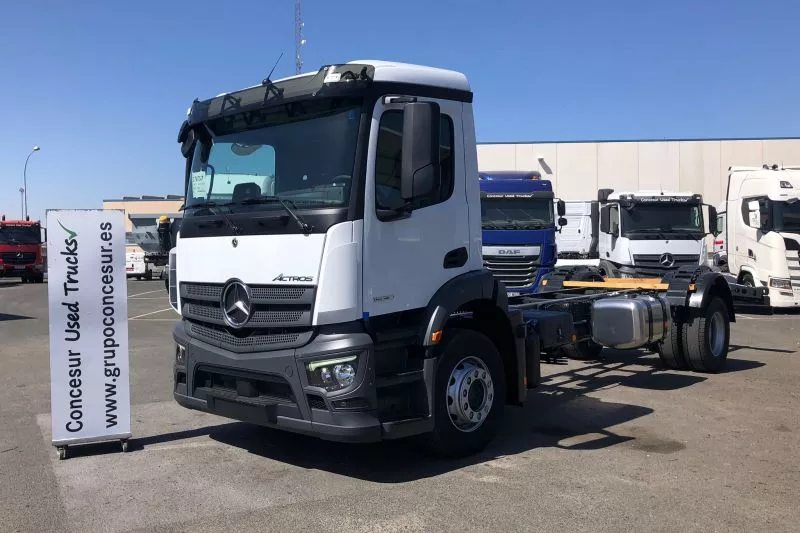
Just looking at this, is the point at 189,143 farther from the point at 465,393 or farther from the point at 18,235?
the point at 18,235

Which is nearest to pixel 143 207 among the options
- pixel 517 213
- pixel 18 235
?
pixel 18 235

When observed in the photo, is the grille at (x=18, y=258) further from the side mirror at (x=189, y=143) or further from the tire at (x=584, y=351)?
the side mirror at (x=189, y=143)

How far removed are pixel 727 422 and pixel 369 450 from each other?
367 centimetres

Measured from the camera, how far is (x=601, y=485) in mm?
5195

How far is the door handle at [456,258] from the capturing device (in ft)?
18.6

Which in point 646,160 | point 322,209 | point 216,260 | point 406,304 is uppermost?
point 646,160

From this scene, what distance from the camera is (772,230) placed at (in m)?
16.4

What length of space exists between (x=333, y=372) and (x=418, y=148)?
167 centimetres

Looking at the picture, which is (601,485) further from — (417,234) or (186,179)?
(186,179)

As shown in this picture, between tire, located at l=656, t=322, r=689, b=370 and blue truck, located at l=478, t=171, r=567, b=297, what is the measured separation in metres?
3.50

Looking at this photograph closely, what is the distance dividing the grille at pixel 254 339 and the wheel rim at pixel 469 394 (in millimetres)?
1314

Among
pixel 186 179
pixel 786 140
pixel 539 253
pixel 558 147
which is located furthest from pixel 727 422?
pixel 786 140

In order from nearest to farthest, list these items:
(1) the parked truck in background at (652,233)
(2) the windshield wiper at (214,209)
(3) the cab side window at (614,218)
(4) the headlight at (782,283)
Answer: (2) the windshield wiper at (214,209) < (1) the parked truck in background at (652,233) < (3) the cab side window at (614,218) < (4) the headlight at (782,283)

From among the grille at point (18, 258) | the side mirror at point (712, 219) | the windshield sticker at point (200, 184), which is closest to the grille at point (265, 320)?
the windshield sticker at point (200, 184)
